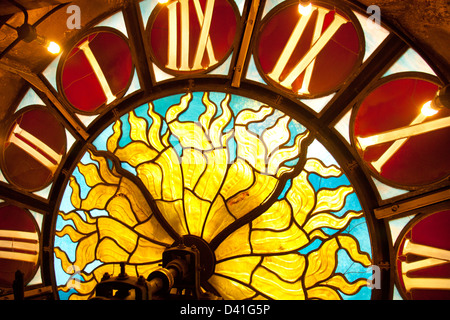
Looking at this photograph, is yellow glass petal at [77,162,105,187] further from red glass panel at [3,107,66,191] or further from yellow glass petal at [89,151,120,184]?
red glass panel at [3,107,66,191]

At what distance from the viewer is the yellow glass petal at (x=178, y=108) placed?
3.92m

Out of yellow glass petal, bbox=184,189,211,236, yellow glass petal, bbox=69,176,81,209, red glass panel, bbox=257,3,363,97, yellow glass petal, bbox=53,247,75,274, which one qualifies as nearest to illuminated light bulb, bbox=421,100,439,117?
red glass panel, bbox=257,3,363,97

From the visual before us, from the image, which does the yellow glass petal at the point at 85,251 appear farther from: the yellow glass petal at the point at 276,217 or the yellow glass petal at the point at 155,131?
the yellow glass petal at the point at 276,217

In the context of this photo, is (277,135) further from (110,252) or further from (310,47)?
(110,252)

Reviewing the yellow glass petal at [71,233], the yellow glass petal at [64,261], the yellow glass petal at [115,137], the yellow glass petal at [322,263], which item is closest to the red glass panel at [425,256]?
the yellow glass petal at [322,263]

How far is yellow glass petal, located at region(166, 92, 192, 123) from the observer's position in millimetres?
3924

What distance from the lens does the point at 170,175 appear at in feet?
12.9

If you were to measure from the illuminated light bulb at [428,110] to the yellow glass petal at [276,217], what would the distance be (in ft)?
5.37

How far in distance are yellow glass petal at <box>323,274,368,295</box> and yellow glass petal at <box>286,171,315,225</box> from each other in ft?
2.20

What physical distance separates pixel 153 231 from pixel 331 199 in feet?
6.84

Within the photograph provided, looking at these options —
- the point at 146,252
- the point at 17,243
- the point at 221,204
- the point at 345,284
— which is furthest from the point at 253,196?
the point at 17,243
